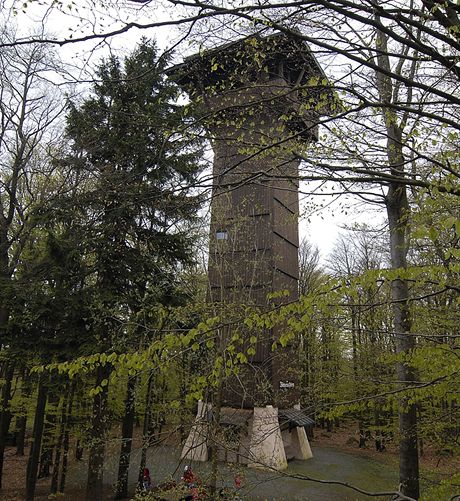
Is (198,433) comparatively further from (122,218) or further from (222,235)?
(222,235)

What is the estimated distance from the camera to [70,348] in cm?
905

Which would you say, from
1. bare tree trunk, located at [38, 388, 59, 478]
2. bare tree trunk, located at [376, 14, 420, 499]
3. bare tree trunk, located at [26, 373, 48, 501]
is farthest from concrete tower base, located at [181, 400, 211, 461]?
bare tree trunk, located at [26, 373, 48, 501]

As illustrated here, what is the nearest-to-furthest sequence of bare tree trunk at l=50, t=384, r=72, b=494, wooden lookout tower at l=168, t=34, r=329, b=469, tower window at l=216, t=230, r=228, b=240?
1. wooden lookout tower at l=168, t=34, r=329, b=469
2. tower window at l=216, t=230, r=228, b=240
3. bare tree trunk at l=50, t=384, r=72, b=494

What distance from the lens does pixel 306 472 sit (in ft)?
47.7

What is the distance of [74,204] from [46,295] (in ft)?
7.20

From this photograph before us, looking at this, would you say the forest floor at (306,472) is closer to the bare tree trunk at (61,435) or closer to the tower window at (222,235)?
the bare tree trunk at (61,435)

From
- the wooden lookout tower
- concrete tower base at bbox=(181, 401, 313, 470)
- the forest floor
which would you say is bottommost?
the forest floor

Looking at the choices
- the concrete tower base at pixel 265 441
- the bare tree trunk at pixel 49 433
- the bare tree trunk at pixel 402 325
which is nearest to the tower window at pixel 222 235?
the concrete tower base at pixel 265 441

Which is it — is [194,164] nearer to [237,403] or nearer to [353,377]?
[353,377]

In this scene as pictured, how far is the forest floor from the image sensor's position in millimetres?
10534

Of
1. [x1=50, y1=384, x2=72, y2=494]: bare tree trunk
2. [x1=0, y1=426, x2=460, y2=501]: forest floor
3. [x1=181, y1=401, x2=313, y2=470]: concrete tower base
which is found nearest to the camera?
[x1=0, y1=426, x2=460, y2=501]: forest floor

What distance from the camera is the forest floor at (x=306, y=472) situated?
10534 mm

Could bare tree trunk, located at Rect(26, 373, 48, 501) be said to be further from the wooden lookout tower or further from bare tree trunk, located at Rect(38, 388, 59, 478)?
the wooden lookout tower

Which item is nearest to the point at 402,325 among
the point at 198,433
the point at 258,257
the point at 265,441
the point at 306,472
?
the point at 198,433
